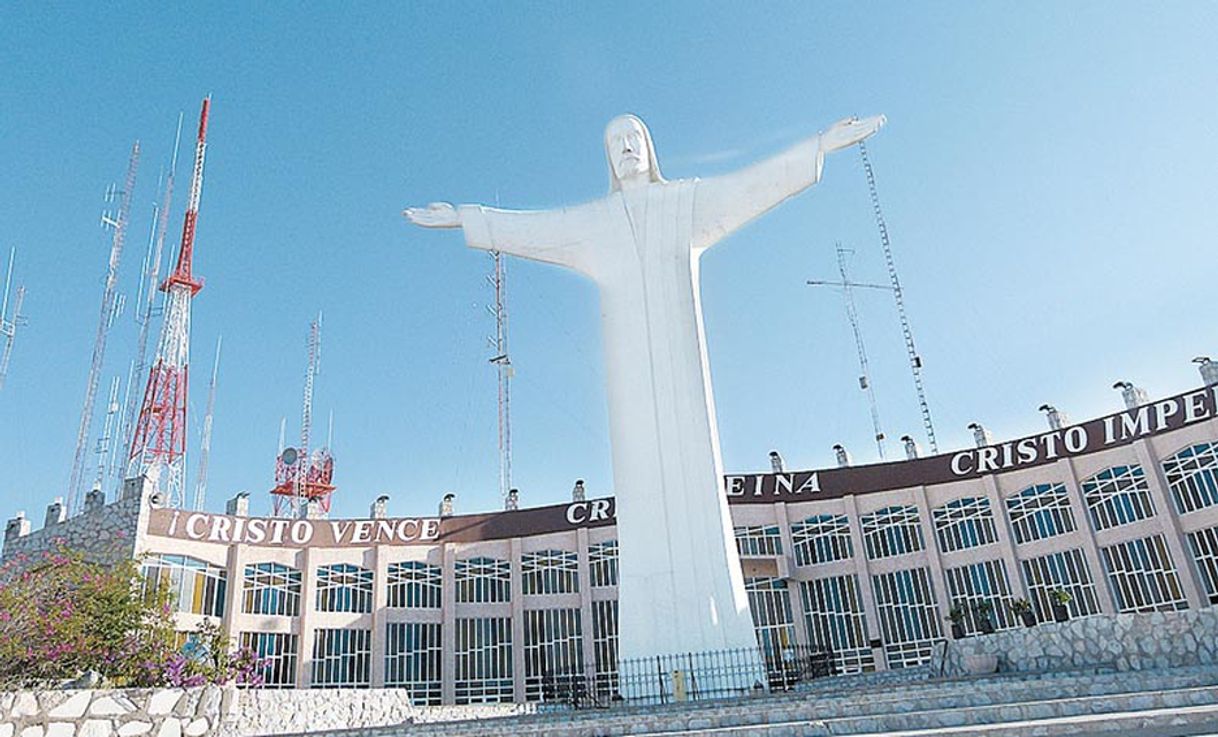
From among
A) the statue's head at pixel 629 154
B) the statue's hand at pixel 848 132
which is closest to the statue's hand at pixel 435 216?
the statue's head at pixel 629 154

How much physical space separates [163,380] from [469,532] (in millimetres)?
11695

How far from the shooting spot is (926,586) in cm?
2852

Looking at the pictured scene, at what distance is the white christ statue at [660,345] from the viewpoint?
1323 centimetres

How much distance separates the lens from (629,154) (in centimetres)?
1580

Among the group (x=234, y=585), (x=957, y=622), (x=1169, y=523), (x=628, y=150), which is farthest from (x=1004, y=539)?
(x=234, y=585)

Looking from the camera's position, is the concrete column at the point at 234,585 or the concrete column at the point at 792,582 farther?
the concrete column at the point at 792,582

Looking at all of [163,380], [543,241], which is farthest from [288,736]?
[163,380]

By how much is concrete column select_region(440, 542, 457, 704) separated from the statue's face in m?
18.3

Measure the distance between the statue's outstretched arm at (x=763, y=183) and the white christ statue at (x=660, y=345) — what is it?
2cm

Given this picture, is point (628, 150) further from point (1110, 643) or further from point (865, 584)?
point (865, 584)

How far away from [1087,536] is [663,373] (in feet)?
60.4

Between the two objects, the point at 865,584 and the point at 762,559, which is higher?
the point at 762,559

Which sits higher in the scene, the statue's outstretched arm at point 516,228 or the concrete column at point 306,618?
the statue's outstretched arm at point 516,228

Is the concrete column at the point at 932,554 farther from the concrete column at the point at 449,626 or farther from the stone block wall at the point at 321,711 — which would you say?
the concrete column at the point at 449,626
